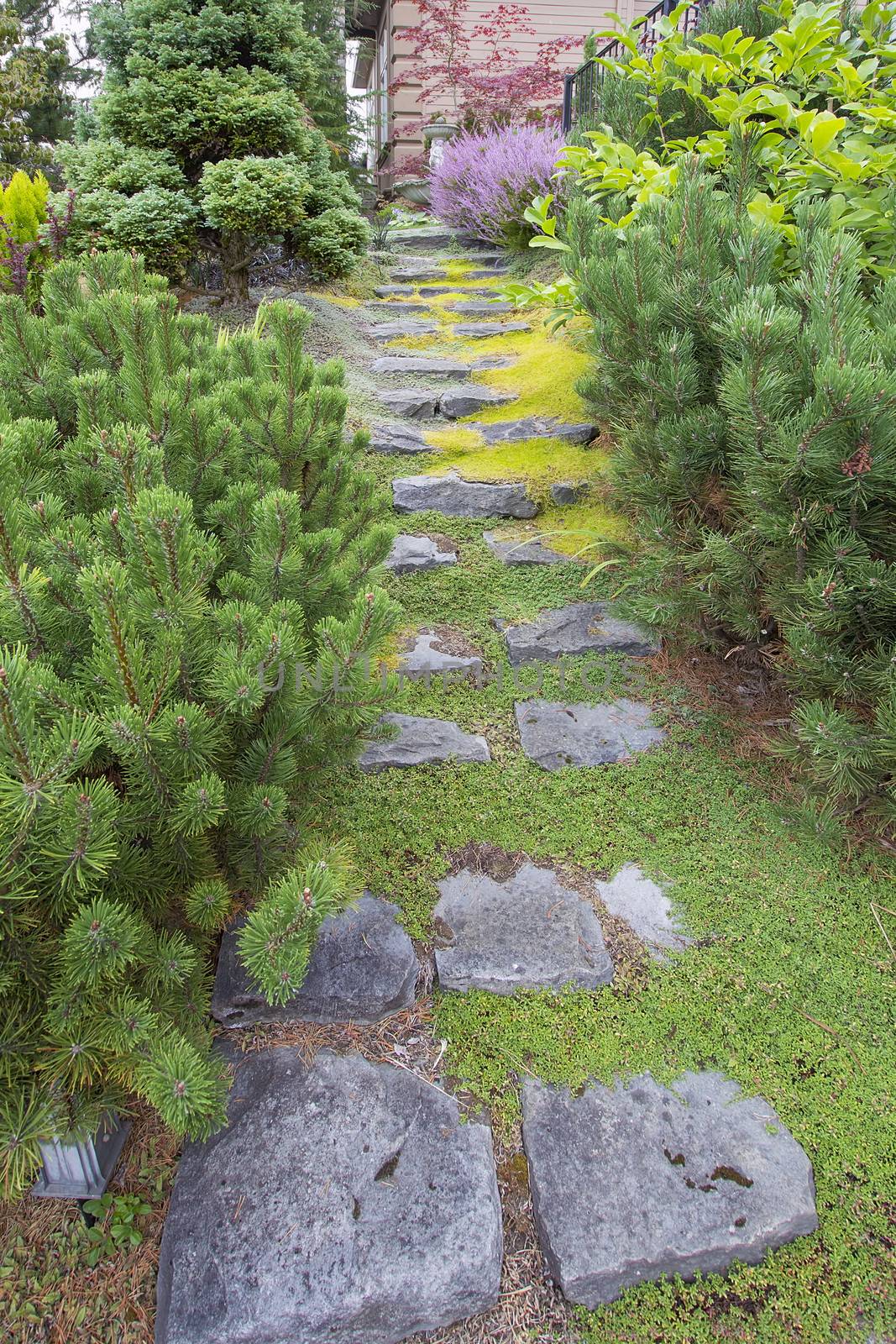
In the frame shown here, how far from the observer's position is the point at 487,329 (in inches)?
250

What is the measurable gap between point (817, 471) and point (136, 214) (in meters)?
5.04

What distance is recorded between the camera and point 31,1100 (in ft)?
4.43

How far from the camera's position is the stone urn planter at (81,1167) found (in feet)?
5.00

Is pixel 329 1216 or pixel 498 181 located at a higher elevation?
pixel 498 181

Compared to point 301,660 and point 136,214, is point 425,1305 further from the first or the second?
point 136,214

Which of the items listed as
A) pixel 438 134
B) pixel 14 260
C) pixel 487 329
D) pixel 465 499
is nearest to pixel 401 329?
pixel 487 329

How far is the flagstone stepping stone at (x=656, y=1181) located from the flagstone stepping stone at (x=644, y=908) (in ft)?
1.18

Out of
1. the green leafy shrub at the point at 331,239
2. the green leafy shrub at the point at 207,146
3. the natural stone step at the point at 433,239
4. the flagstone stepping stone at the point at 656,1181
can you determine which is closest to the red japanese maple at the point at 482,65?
the natural stone step at the point at 433,239

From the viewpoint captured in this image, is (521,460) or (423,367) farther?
(423,367)

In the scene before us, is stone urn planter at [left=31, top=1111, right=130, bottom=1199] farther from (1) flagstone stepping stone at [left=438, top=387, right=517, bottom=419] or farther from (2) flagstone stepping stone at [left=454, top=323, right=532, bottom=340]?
(2) flagstone stepping stone at [left=454, top=323, right=532, bottom=340]

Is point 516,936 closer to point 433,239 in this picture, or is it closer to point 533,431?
point 533,431

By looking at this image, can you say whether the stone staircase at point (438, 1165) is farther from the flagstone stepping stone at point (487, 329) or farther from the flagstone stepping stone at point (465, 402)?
the flagstone stepping stone at point (487, 329)

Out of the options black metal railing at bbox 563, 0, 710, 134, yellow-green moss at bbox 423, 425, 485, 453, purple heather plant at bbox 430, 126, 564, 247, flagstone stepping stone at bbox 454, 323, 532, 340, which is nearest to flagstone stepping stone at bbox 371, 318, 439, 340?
flagstone stepping stone at bbox 454, 323, 532, 340

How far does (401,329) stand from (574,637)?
417 centimetres
